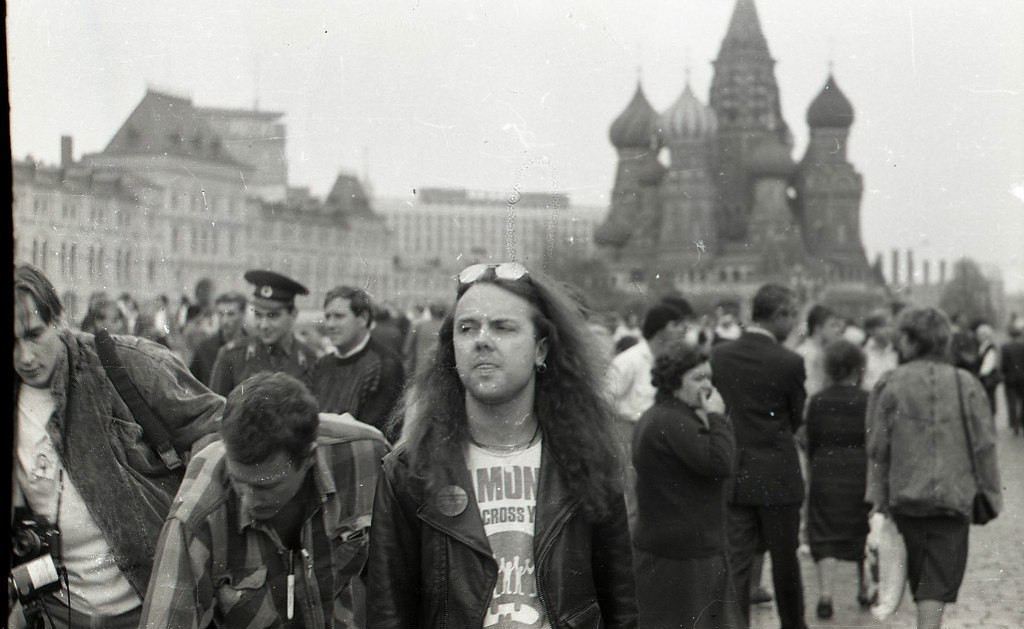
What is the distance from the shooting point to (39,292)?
3578 millimetres

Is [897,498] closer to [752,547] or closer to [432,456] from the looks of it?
[752,547]

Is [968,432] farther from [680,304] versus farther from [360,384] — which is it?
[360,384]

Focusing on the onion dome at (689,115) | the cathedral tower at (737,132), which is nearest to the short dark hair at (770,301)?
the onion dome at (689,115)

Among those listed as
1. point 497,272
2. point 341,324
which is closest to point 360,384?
point 341,324

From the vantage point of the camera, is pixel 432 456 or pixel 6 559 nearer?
pixel 432 456

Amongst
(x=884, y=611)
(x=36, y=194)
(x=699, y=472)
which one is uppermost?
(x=36, y=194)

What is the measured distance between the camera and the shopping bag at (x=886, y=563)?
6188 mm

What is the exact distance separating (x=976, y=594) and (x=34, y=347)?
5.47 meters

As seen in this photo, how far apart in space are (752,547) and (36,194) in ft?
12.3

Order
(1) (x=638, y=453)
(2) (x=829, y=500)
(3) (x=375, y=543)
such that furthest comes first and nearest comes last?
(2) (x=829, y=500)
(1) (x=638, y=453)
(3) (x=375, y=543)

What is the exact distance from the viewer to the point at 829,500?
6.81 metres

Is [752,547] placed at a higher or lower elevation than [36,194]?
lower

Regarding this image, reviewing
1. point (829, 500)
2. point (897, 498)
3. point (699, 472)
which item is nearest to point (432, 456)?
point (699, 472)

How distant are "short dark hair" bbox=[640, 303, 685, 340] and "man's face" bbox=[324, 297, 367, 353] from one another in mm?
2233
